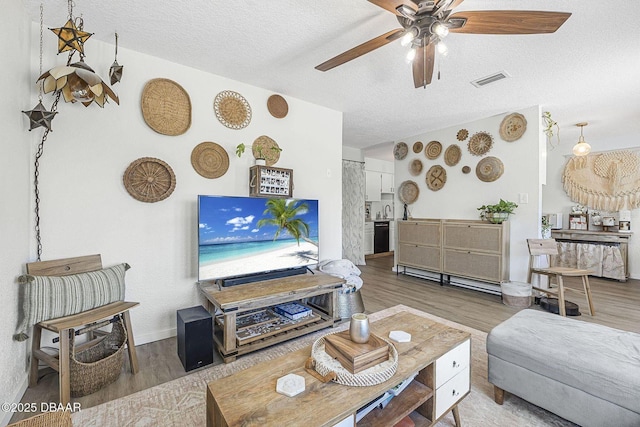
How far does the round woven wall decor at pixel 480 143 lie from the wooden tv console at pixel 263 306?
9.29 ft

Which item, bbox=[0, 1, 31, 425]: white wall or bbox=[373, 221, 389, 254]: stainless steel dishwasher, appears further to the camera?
bbox=[373, 221, 389, 254]: stainless steel dishwasher

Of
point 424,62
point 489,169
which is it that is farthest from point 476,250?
point 424,62

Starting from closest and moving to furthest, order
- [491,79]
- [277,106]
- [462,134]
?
1. [491,79]
2. [277,106]
3. [462,134]

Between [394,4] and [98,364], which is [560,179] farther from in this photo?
[98,364]

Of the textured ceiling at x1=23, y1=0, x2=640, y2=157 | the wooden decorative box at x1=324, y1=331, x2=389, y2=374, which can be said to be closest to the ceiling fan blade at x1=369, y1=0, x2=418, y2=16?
the textured ceiling at x1=23, y1=0, x2=640, y2=157

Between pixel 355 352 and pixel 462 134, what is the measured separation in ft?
12.8

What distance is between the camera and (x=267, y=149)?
2.95 m

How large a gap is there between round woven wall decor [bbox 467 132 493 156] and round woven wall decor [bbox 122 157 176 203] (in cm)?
386

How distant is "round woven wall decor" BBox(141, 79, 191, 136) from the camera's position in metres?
2.29

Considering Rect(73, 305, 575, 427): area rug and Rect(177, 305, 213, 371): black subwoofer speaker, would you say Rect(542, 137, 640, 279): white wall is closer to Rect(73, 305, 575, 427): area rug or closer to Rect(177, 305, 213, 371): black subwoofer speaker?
Rect(73, 305, 575, 427): area rug

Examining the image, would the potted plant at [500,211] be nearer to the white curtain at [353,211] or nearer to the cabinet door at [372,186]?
the white curtain at [353,211]

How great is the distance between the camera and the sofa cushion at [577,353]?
1220 millimetres

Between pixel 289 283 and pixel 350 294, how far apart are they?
707 millimetres

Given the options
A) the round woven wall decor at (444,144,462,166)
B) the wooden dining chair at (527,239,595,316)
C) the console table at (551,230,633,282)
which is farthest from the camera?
the console table at (551,230,633,282)
